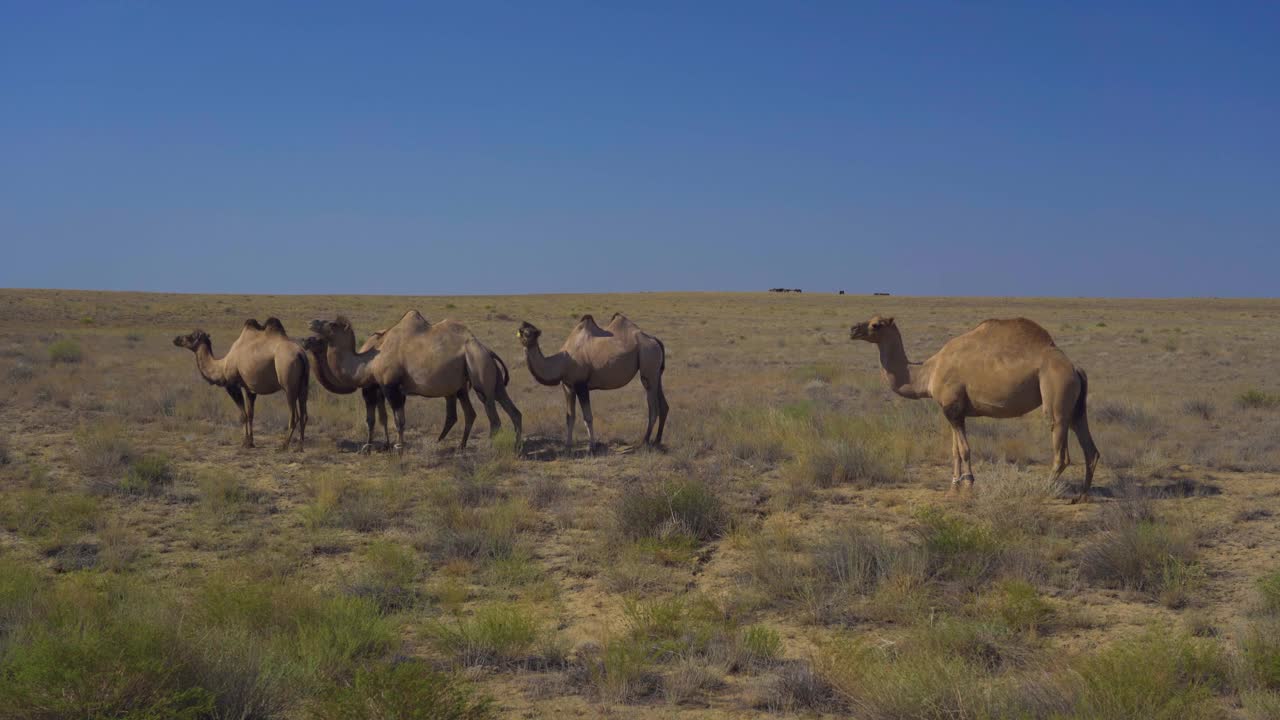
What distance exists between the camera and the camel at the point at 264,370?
13.4 metres

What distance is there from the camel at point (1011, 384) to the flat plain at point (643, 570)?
49 cm

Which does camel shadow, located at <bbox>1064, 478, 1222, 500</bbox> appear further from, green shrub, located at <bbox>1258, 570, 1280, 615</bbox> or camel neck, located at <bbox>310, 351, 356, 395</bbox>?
camel neck, located at <bbox>310, 351, 356, 395</bbox>

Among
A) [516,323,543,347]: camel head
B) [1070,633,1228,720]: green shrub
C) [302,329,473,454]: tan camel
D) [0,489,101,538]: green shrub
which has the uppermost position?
[516,323,543,347]: camel head

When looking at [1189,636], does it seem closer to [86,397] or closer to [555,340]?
[86,397]

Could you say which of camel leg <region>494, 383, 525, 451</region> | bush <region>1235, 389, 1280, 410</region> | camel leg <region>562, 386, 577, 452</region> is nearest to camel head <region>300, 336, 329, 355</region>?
camel leg <region>494, 383, 525, 451</region>

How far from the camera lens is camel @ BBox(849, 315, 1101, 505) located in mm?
9547

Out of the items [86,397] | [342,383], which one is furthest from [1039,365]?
[86,397]

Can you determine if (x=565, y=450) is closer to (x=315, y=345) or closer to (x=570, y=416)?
(x=570, y=416)

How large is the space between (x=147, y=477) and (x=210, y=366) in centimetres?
381

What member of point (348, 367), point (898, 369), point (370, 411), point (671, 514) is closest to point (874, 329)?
point (898, 369)

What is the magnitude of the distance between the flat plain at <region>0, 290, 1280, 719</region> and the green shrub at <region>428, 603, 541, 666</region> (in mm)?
22

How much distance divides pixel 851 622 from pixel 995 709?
6.45 ft

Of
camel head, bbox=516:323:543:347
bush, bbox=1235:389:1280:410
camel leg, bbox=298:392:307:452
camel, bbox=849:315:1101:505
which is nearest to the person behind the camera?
camel, bbox=849:315:1101:505

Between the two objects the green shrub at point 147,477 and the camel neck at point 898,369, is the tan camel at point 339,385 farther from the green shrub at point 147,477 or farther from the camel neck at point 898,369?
the camel neck at point 898,369
